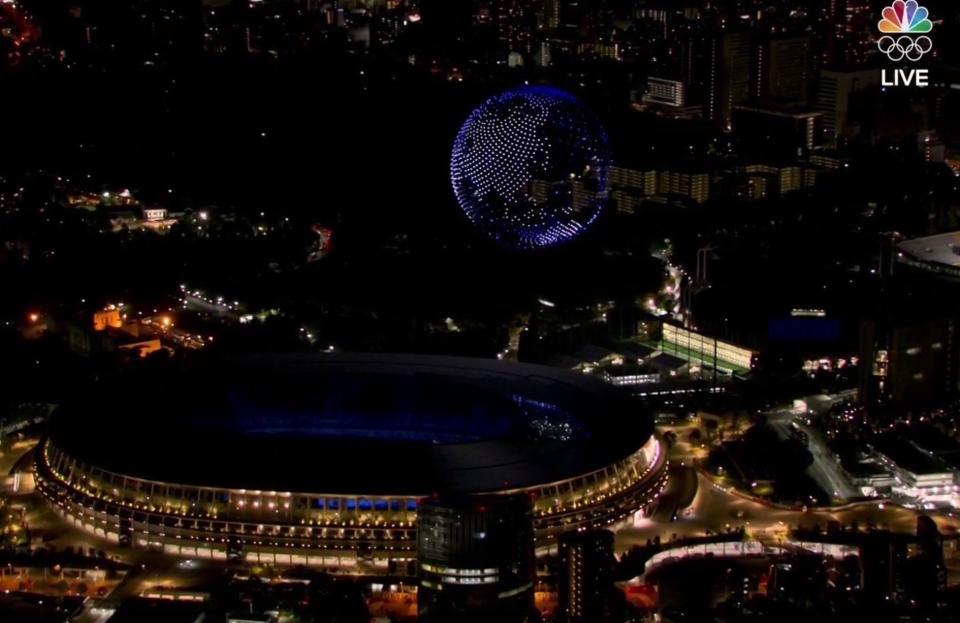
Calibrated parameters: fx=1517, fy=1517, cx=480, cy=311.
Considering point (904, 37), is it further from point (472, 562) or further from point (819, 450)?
A: point (472, 562)

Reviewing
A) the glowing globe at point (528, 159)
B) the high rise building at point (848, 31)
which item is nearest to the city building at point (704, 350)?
the glowing globe at point (528, 159)

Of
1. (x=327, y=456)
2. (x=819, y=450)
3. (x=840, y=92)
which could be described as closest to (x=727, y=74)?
(x=840, y=92)

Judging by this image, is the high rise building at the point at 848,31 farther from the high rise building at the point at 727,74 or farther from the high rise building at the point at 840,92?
the high rise building at the point at 727,74

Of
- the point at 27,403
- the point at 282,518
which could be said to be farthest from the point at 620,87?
the point at 282,518

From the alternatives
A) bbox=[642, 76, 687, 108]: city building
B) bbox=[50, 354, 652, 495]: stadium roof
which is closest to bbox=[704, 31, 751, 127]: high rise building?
bbox=[642, 76, 687, 108]: city building

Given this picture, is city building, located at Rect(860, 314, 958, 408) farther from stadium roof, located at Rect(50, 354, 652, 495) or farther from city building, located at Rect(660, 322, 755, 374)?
stadium roof, located at Rect(50, 354, 652, 495)

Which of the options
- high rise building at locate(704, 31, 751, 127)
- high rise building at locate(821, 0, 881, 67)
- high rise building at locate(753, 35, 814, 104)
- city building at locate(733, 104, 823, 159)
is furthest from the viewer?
high rise building at locate(821, 0, 881, 67)
